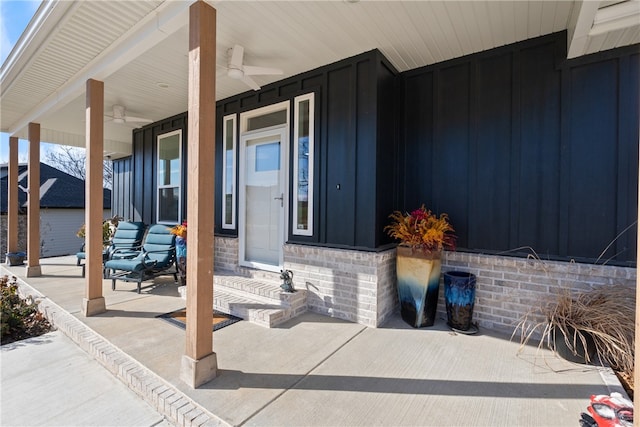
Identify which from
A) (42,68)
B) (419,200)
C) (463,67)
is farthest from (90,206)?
(463,67)

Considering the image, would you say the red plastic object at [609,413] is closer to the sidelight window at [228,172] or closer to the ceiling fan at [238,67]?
the ceiling fan at [238,67]

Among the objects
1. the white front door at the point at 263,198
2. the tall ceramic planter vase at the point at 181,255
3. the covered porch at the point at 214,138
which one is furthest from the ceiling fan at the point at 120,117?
the tall ceramic planter vase at the point at 181,255

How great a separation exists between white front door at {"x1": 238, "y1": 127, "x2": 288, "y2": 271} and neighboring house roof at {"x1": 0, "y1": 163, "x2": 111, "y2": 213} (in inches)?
419

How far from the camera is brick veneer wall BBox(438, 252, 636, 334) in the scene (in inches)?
114

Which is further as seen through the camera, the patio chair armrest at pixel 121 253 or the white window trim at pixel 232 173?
the patio chair armrest at pixel 121 253

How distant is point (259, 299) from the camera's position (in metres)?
3.83

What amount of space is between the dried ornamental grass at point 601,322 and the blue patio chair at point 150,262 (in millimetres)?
4775

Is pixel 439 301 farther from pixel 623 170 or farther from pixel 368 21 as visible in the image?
pixel 368 21

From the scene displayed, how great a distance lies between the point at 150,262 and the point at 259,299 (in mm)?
2033

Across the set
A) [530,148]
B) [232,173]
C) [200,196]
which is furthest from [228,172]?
[530,148]

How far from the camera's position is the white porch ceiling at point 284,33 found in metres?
2.70

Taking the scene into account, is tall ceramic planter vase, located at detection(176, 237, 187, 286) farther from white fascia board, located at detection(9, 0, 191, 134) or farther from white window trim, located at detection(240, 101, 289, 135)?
white fascia board, located at detection(9, 0, 191, 134)

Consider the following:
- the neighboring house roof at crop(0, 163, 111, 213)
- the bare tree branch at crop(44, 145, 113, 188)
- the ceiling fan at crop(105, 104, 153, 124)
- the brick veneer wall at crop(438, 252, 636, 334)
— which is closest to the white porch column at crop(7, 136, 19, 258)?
the ceiling fan at crop(105, 104, 153, 124)

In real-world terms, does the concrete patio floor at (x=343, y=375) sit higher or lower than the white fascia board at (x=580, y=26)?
lower
